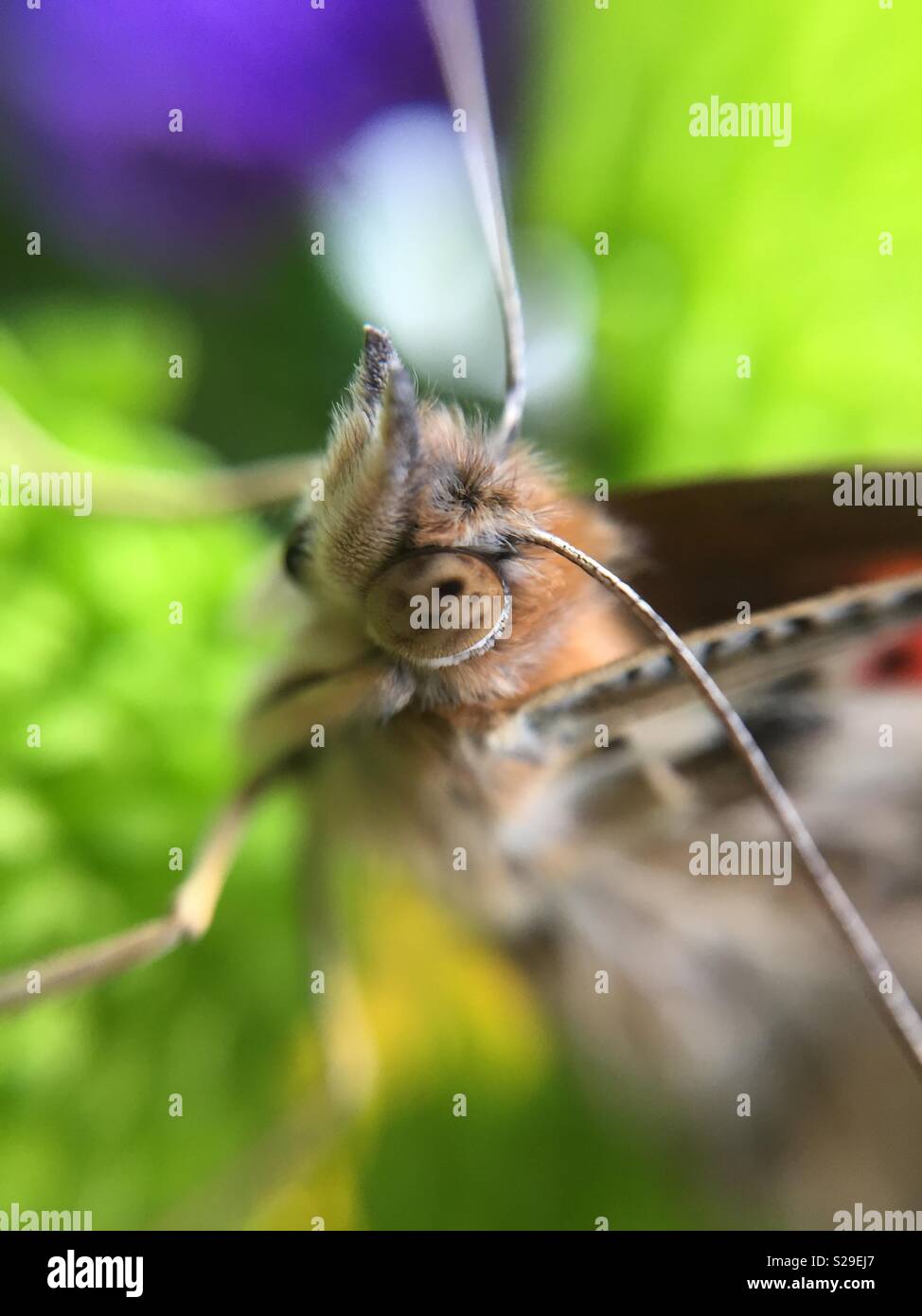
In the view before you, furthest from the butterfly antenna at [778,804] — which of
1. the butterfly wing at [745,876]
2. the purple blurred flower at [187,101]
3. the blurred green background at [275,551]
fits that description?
the purple blurred flower at [187,101]

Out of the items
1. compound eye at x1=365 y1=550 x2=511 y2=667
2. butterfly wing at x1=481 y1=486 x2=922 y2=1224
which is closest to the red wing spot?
butterfly wing at x1=481 y1=486 x2=922 y2=1224

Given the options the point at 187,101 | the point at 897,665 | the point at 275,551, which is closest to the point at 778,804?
the point at 897,665

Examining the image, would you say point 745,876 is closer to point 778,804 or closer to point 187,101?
point 778,804

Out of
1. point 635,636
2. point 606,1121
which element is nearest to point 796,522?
point 635,636

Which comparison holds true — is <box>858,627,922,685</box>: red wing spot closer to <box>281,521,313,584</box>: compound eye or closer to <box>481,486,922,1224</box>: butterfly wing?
<box>481,486,922,1224</box>: butterfly wing
